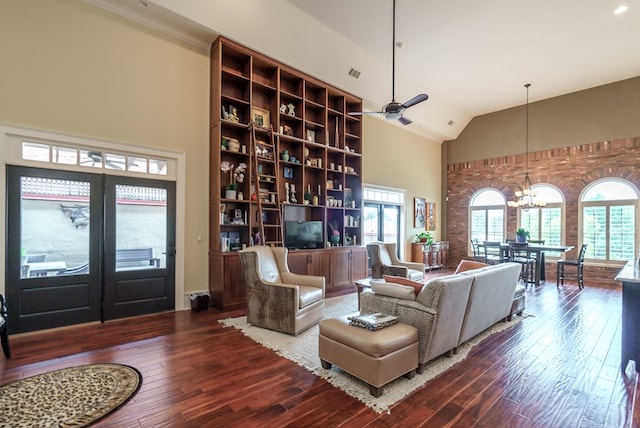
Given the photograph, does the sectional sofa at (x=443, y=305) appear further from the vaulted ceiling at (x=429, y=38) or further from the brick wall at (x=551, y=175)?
the brick wall at (x=551, y=175)

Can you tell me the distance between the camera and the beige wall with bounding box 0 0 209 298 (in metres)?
3.64

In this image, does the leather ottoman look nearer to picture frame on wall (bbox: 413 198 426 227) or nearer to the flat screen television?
the flat screen television

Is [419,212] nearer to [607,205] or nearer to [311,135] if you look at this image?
[607,205]

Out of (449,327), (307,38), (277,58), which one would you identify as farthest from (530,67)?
(449,327)

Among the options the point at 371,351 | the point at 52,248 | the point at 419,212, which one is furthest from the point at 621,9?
the point at 52,248

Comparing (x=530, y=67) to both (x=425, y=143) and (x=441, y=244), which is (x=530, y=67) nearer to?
(x=425, y=143)

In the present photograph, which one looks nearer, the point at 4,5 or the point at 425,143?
the point at 4,5

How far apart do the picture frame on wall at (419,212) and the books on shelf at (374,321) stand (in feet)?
23.4

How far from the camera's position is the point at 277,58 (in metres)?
5.50

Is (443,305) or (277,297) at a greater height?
(443,305)

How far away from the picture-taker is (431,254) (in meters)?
9.28

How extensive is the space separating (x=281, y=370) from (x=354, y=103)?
245 inches

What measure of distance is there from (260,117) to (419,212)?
6071 mm

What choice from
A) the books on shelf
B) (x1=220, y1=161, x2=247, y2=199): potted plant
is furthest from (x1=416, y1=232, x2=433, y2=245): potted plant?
the books on shelf
